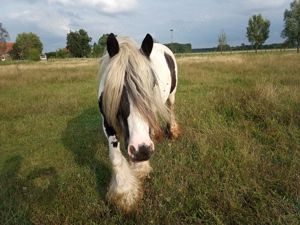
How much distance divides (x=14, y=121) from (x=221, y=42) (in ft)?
251

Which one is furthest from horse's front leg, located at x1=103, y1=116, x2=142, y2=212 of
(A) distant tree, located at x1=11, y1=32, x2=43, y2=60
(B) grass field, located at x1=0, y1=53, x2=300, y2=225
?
(A) distant tree, located at x1=11, y1=32, x2=43, y2=60

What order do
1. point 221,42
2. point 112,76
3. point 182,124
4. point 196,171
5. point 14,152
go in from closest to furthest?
point 112,76, point 196,171, point 14,152, point 182,124, point 221,42

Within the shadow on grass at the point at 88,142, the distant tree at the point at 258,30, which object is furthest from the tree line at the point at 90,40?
the shadow on grass at the point at 88,142

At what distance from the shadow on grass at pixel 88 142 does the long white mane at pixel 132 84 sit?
1433 millimetres

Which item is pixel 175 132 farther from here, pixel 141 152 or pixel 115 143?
pixel 141 152

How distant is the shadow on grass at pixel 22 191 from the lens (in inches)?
128

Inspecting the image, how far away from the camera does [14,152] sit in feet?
18.4

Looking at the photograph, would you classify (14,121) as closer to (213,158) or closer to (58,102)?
(58,102)

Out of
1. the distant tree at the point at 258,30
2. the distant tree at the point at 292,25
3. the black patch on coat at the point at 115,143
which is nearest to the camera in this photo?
the black patch on coat at the point at 115,143

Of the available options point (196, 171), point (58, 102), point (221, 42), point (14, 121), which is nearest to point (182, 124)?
point (196, 171)

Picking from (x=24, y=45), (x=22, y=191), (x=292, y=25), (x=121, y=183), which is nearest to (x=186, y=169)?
(x=121, y=183)

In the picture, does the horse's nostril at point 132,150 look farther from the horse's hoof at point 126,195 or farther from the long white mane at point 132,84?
the horse's hoof at point 126,195

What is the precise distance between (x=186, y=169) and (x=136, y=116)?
1.58 metres

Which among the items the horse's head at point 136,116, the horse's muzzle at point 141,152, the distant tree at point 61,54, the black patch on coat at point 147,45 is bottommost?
the distant tree at point 61,54
